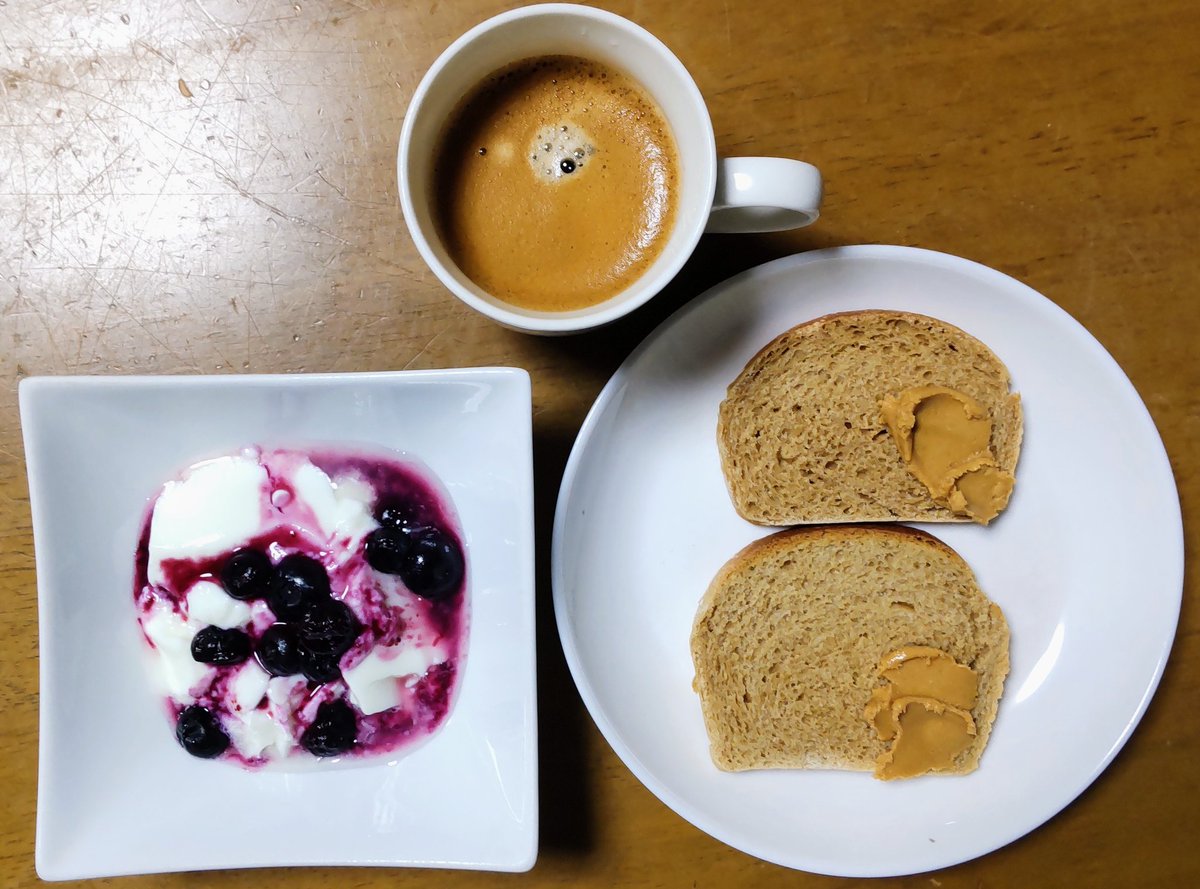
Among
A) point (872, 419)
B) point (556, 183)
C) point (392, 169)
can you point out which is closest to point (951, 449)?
point (872, 419)

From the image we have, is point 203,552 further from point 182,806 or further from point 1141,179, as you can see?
point 1141,179

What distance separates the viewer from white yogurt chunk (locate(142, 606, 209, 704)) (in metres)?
0.98

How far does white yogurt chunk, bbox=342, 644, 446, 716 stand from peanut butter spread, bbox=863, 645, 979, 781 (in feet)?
1.78

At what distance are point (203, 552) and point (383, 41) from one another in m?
0.65

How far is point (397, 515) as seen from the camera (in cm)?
100

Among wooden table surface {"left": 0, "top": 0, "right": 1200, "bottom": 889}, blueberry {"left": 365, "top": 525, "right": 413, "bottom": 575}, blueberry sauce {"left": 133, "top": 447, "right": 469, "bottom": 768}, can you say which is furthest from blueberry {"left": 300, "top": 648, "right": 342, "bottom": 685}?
wooden table surface {"left": 0, "top": 0, "right": 1200, "bottom": 889}

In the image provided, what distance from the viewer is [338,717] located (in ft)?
3.22

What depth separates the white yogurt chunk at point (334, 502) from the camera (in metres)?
0.98

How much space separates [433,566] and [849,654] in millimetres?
521

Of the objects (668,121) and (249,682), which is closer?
(668,121)

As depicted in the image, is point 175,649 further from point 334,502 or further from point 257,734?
point 334,502

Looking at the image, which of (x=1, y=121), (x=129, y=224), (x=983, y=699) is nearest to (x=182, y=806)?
(x=129, y=224)

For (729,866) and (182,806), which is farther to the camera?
(729,866)

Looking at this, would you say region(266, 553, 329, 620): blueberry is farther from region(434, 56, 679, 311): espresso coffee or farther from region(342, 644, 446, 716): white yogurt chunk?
region(434, 56, 679, 311): espresso coffee
